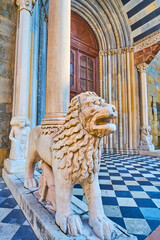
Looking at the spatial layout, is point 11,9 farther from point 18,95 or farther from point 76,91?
point 76,91

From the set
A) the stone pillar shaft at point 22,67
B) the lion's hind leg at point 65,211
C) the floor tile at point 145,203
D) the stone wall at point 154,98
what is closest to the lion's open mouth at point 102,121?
the lion's hind leg at point 65,211

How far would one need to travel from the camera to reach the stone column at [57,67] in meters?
1.35

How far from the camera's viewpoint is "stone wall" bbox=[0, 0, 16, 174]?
2.52 meters

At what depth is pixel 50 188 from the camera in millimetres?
1080

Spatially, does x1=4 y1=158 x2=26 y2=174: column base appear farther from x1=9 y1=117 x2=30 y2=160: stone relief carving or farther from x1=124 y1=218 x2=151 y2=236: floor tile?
x1=124 y1=218 x2=151 y2=236: floor tile

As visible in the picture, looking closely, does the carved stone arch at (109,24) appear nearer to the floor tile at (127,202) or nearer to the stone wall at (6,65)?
the stone wall at (6,65)

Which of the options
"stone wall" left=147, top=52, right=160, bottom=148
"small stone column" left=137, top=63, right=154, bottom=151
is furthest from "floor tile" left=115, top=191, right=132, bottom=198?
"stone wall" left=147, top=52, right=160, bottom=148

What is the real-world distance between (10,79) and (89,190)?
251 cm

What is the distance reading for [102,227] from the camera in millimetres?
794

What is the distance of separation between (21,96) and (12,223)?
1.81 meters

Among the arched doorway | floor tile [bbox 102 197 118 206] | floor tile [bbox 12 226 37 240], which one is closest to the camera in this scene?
floor tile [bbox 12 226 37 240]

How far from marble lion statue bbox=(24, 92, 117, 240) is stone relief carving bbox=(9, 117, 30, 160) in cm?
150

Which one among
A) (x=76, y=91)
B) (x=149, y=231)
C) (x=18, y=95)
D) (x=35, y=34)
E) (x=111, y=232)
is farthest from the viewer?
(x=76, y=91)

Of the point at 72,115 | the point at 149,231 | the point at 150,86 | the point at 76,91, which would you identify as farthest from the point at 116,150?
the point at 72,115
